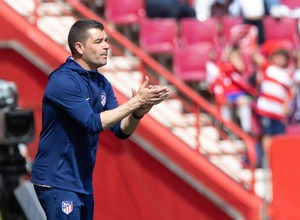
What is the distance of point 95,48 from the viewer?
6.25 meters

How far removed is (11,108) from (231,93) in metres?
4.52

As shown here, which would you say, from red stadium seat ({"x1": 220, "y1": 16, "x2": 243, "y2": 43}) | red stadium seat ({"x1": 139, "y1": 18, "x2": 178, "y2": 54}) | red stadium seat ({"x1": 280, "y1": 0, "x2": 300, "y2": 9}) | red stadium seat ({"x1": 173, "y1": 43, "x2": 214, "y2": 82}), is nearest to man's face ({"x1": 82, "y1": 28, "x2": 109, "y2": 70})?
red stadium seat ({"x1": 173, "y1": 43, "x2": 214, "y2": 82})

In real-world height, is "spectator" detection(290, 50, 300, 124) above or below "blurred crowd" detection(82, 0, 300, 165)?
below

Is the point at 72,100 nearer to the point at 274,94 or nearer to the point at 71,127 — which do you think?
the point at 71,127

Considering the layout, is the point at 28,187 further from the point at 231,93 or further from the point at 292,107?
the point at 292,107

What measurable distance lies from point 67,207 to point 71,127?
47 centimetres

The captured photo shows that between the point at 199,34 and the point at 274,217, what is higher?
the point at 199,34

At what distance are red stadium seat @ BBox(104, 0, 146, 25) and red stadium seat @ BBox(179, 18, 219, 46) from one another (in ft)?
1.74

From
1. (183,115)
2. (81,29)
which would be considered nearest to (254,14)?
(183,115)

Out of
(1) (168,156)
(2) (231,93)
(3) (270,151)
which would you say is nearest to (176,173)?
(1) (168,156)

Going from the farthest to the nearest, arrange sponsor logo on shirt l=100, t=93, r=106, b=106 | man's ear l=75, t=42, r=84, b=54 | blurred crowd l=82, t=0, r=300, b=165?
blurred crowd l=82, t=0, r=300, b=165
sponsor logo on shirt l=100, t=93, r=106, b=106
man's ear l=75, t=42, r=84, b=54

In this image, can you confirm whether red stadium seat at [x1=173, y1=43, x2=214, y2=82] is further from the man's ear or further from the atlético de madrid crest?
the atlético de madrid crest

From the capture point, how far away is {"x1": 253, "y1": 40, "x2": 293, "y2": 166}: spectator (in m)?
10.9

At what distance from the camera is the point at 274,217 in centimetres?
891
